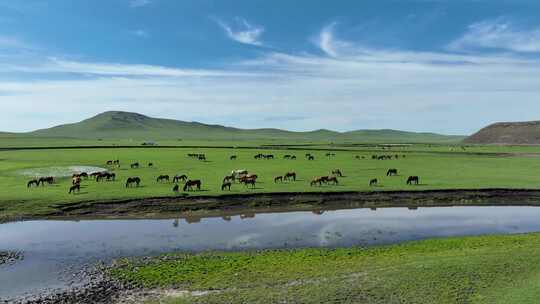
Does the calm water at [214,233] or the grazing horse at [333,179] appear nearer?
the calm water at [214,233]

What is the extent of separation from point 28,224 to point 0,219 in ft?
8.09

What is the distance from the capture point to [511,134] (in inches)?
6826

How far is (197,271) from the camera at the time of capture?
63.6ft

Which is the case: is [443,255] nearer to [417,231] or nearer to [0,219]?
[417,231]

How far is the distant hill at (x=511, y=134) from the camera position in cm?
16312

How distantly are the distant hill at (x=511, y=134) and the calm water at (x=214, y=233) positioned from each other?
147 m

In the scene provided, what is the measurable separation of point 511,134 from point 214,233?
6973 inches

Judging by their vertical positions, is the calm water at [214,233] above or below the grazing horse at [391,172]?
below

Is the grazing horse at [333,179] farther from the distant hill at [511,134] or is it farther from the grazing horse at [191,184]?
the distant hill at [511,134]

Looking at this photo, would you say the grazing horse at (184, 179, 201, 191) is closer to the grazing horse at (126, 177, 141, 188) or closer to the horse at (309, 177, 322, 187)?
the grazing horse at (126, 177, 141, 188)

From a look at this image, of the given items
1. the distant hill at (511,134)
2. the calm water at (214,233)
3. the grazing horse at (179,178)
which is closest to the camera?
the calm water at (214,233)

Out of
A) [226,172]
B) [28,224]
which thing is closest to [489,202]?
[226,172]

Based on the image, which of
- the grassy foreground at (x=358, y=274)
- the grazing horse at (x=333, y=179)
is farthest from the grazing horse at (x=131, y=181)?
the grassy foreground at (x=358, y=274)

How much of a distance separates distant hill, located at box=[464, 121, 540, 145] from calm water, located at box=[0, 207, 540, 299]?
14670 centimetres
